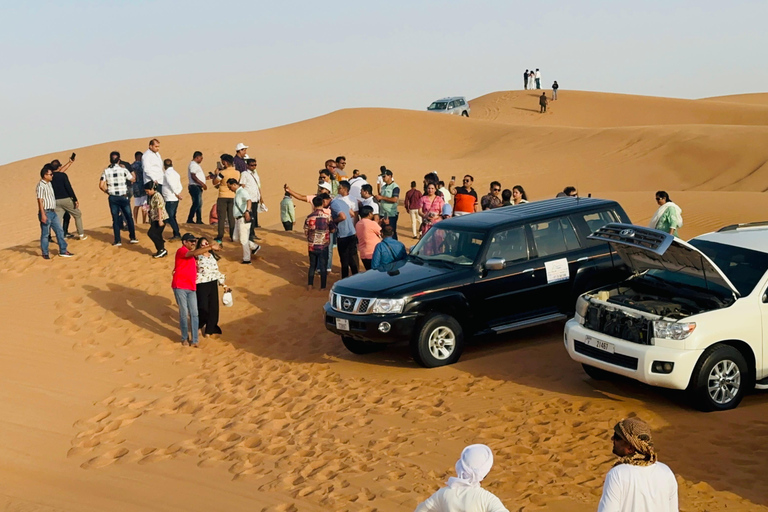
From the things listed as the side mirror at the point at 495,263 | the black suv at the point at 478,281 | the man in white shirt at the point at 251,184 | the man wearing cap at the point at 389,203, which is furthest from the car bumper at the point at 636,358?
the man in white shirt at the point at 251,184

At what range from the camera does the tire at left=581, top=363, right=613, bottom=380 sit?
9.35 m

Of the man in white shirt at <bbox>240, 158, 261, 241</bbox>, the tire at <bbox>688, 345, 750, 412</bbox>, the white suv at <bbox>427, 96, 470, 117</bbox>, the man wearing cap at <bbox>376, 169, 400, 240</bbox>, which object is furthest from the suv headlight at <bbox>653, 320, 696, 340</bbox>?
the white suv at <bbox>427, 96, 470, 117</bbox>

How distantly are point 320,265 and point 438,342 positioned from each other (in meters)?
5.03

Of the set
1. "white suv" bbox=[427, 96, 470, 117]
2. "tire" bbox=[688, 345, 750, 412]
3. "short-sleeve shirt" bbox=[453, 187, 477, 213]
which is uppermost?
"white suv" bbox=[427, 96, 470, 117]

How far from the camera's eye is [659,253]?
8047mm

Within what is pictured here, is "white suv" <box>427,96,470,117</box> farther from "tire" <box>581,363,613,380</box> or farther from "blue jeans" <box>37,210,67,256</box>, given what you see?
"tire" <box>581,363,613,380</box>

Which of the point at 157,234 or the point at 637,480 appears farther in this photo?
the point at 157,234

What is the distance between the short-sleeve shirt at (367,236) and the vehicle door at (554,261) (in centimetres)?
327

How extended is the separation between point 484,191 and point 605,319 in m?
23.2

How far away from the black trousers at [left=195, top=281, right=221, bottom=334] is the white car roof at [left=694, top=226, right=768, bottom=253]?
286 inches

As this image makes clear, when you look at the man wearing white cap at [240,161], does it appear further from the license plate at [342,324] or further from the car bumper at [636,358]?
the car bumper at [636,358]

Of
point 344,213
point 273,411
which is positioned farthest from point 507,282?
point 344,213

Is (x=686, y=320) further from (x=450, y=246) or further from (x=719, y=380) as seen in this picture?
(x=450, y=246)

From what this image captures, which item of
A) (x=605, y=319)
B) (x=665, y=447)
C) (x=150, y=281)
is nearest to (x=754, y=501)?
(x=665, y=447)
